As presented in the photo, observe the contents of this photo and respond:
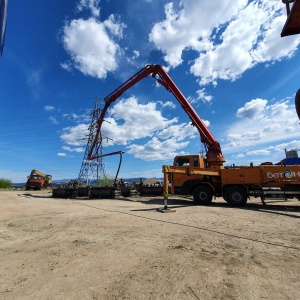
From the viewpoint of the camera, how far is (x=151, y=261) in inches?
193

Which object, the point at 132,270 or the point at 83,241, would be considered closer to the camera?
the point at 132,270

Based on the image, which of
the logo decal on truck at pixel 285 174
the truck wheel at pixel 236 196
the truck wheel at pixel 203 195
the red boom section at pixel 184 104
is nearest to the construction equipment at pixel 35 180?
the red boom section at pixel 184 104

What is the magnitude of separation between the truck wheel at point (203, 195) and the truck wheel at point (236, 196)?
0.97 m

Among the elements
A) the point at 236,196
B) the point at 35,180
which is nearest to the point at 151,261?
the point at 236,196

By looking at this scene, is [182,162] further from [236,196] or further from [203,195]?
[236,196]

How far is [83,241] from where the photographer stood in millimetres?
6500

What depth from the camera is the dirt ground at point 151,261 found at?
3.70 meters

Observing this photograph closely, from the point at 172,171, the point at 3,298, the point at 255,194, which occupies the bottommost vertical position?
the point at 3,298

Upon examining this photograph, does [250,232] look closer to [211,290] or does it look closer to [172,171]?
[211,290]

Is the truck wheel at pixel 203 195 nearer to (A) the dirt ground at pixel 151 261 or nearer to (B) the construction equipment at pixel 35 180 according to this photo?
(A) the dirt ground at pixel 151 261

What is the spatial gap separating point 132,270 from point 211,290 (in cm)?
142

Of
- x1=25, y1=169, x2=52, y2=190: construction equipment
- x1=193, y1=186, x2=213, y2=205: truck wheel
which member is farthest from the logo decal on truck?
x1=25, y1=169, x2=52, y2=190: construction equipment

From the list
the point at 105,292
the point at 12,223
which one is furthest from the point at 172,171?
the point at 105,292

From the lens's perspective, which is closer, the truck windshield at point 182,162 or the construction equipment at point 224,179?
the construction equipment at point 224,179
